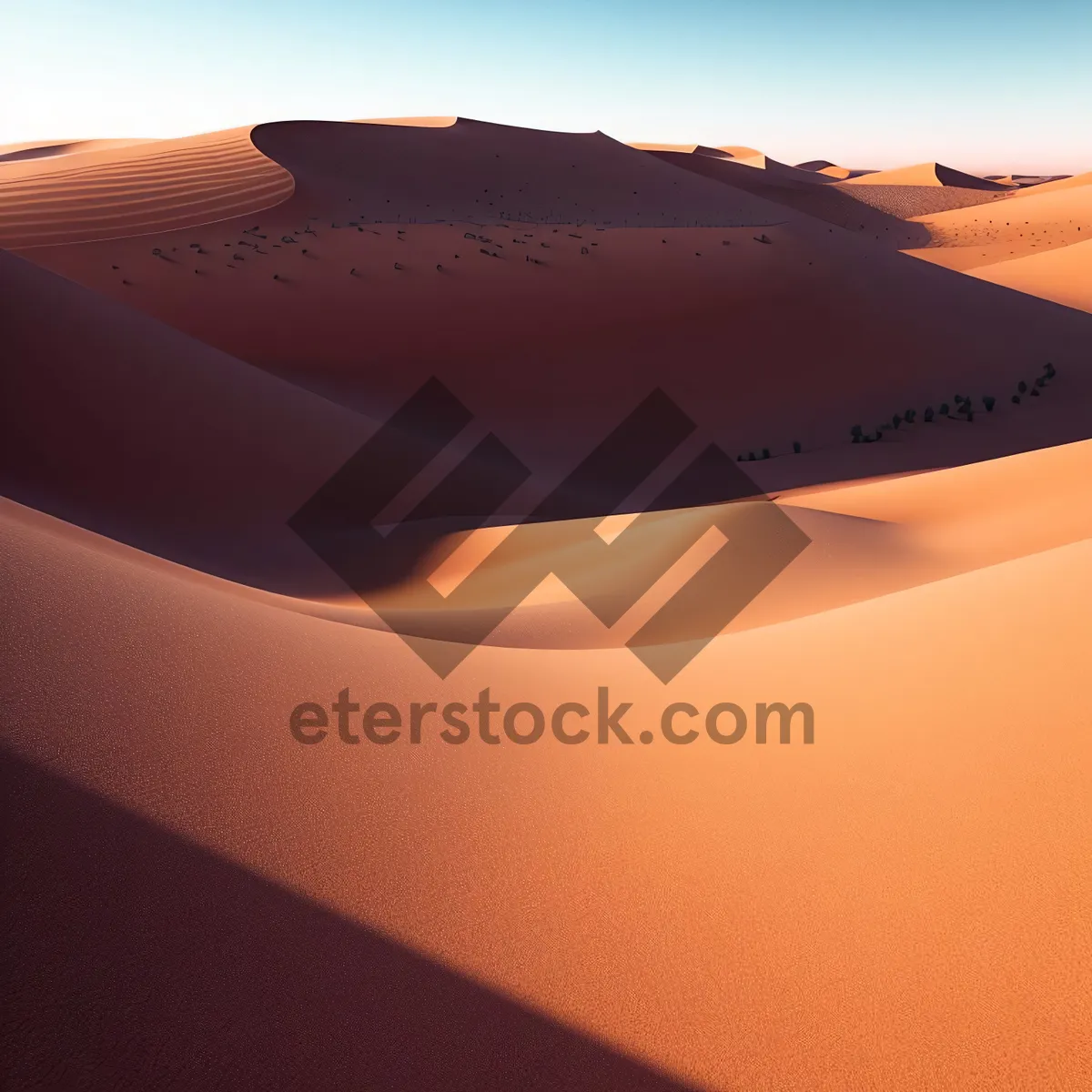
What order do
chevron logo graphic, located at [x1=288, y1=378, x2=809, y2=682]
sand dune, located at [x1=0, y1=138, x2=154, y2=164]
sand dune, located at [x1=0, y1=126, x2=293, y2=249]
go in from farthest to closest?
sand dune, located at [x1=0, y1=138, x2=154, y2=164]
sand dune, located at [x1=0, y1=126, x2=293, y2=249]
chevron logo graphic, located at [x1=288, y1=378, x2=809, y2=682]

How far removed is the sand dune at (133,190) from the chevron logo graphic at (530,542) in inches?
441

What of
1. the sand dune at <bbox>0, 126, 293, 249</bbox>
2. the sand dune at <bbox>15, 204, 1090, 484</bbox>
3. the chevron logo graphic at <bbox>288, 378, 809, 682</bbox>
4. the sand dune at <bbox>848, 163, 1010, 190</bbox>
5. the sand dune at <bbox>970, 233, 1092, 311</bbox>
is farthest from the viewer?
the sand dune at <bbox>848, 163, 1010, 190</bbox>

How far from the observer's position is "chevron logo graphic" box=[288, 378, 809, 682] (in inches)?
193

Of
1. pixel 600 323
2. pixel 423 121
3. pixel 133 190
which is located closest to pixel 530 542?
pixel 600 323

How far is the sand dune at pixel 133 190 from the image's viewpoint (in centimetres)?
1844

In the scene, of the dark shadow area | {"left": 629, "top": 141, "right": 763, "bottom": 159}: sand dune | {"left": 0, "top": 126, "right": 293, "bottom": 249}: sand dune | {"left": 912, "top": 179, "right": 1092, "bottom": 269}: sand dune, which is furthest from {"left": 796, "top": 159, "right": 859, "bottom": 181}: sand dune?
the dark shadow area

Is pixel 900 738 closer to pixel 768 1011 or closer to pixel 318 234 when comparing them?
pixel 768 1011

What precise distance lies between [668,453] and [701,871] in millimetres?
11669

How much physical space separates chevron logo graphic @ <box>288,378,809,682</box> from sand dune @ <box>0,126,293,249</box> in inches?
441

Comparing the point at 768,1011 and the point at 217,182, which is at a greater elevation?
the point at 217,182

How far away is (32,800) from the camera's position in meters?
2.00

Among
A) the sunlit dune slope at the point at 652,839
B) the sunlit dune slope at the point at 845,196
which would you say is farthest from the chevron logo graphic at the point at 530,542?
the sunlit dune slope at the point at 845,196

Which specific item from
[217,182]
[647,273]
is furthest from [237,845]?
[217,182]

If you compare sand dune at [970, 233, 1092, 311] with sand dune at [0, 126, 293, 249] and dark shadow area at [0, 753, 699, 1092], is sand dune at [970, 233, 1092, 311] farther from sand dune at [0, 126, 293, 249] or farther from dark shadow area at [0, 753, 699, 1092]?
dark shadow area at [0, 753, 699, 1092]
